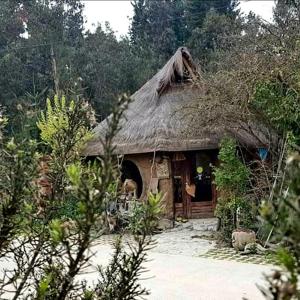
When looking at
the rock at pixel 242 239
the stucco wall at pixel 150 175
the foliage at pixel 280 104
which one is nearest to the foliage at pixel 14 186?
the rock at pixel 242 239

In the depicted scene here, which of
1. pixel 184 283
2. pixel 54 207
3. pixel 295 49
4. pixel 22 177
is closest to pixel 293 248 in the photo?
pixel 22 177

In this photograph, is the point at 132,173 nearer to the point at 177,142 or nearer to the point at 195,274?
the point at 177,142

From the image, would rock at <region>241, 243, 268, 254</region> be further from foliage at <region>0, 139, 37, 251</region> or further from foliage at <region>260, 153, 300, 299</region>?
foliage at <region>260, 153, 300, 299</region>

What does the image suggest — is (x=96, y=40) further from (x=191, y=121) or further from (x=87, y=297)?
(x=87, y=297)

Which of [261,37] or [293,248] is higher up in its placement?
[261,37]

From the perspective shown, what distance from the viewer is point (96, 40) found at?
2778cm

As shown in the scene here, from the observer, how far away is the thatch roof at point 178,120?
1082 cm

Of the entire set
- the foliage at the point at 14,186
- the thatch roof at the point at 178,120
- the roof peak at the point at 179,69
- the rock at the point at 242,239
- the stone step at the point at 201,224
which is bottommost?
the stone step at the point at 201,224

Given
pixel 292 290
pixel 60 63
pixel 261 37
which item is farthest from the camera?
pixel 60 63

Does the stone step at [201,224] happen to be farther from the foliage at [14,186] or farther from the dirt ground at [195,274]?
the foliage at [14,186]

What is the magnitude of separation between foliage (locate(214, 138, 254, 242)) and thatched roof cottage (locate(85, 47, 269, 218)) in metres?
1.08

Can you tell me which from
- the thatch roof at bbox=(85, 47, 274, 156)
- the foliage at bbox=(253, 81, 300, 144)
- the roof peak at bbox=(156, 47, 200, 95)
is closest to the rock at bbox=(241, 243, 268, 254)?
the foliage at bbox=(253, 81, 300, 144)

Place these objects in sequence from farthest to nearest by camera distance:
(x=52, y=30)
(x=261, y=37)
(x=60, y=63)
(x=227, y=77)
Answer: (x=52, y=30)
(x=60, y=63)
(x=261, y=37)
(x=227, y=77)

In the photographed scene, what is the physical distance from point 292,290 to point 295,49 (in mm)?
9017
